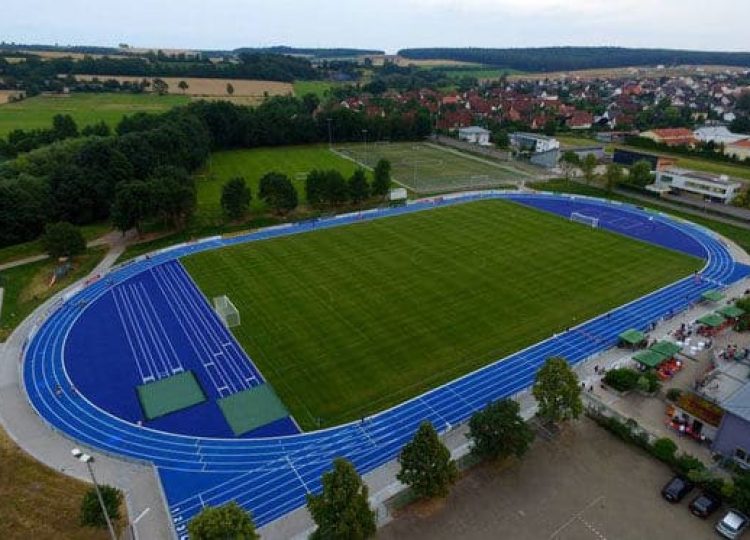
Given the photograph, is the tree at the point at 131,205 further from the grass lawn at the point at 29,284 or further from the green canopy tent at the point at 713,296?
the green canopy tent at the point at 713,296

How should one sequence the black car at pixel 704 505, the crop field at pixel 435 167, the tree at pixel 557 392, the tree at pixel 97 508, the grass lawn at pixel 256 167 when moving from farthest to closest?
1. the crop field at pixel 435 167
2. the grass lawn at pixel 256 167
3. the tree at pixel 557 392
4. the black car at pixel 704 505
5. the tree at pixel 97 508

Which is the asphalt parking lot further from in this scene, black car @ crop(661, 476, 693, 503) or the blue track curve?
the blue track curve

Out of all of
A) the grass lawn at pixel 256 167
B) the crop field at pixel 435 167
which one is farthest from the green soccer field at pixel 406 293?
the crop field at pixel 435 167

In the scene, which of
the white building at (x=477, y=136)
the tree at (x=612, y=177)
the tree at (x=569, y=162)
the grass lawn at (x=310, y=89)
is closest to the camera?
the tree at (x=612, y=177)

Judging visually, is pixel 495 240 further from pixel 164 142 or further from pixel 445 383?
pixel 164 142

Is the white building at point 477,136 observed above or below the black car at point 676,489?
below

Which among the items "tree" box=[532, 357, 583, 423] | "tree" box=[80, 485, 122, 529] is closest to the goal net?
"tree" box=[80, 485, 122, 529]
